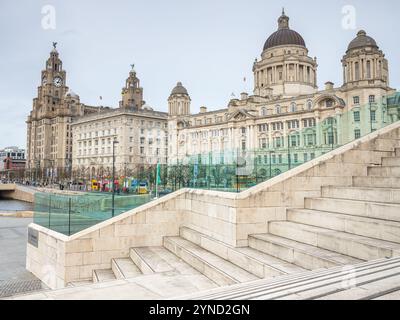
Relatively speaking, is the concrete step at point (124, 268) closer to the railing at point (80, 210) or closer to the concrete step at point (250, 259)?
the railing at point (80, 210)

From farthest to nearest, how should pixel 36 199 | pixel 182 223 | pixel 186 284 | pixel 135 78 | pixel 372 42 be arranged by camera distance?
pixel 135 78, pixel 372 42, pixel 36 199, pixel 182 223, pixel 186 284

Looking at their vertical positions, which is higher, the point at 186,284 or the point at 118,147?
the point at 118,147

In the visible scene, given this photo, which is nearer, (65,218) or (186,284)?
(186,284)

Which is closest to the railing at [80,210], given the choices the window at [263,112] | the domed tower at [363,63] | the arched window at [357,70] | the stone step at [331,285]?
the stone step at [331,285]

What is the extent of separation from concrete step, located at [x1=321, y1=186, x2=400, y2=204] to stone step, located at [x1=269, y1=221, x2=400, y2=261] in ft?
5.48

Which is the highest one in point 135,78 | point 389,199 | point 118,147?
point 135,78

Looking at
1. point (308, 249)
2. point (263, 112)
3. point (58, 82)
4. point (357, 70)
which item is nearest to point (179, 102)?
point (263, 112)

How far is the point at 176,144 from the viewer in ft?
318

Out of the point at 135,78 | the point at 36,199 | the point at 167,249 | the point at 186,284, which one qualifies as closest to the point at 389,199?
the point at 186,284

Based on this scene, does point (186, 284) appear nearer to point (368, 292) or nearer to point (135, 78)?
point (368, 292)

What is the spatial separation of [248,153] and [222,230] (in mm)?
3448

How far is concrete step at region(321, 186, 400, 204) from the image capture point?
8.05m

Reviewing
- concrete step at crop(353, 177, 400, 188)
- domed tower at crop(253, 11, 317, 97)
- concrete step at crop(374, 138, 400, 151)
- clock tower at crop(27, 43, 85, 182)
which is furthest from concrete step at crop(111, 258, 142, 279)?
clock tower at crop(27, 43, 85, 182)

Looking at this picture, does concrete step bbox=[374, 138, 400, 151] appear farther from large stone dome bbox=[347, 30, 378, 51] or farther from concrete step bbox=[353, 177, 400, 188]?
large stone dome bbox=[347, 30, 378, 51]
